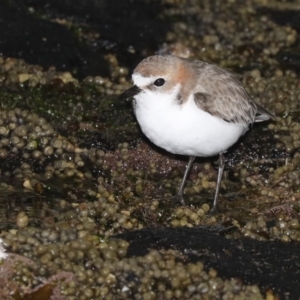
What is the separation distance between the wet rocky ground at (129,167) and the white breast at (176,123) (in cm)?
74

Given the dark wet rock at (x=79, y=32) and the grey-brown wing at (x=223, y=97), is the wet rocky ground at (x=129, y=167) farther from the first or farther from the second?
the grey-brown wing at (x=223, y=97)

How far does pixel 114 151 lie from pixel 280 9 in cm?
424

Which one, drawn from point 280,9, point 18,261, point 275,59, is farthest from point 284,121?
point 18,261

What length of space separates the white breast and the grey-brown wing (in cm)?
9

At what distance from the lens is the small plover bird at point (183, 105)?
8.34m

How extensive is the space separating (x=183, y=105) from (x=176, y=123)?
200mm

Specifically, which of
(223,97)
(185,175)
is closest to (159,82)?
(223,97)

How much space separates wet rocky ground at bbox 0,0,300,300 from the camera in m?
7.44

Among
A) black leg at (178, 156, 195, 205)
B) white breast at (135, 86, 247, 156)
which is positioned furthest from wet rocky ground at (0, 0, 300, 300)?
white breast at (135, 86, 247, 156)

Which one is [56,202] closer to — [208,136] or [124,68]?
[208,136]

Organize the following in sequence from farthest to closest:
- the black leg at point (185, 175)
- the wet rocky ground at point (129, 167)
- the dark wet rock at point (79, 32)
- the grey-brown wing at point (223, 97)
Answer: the dark wet rock at point (79, 32) → the black leg at point (185, 175) → the grey-brown wing at point (223, 97) → the wet rocky ground at point (129, 167)

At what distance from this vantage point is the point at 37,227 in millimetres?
8023

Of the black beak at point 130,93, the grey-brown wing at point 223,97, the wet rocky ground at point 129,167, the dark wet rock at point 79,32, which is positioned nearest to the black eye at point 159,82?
the black beak at point 130,93

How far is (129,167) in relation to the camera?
9.74m
